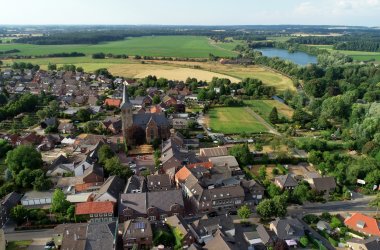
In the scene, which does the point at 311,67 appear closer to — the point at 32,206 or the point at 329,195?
the point at 329,195

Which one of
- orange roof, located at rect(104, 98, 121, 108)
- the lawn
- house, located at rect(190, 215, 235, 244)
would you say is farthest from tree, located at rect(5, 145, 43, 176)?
orange roof, located at rect(104, 98, 121, 108)

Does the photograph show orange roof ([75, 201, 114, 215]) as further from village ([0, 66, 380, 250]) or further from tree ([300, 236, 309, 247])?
tree ([300, 236, 309, 247])

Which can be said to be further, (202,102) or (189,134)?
(202,102)

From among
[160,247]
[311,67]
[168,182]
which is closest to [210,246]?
[160,247]

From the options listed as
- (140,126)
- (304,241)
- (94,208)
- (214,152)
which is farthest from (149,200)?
Answer: (140,126)

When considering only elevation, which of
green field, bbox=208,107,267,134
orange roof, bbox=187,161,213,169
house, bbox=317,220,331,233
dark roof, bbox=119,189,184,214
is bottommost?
green field, bbox=208,107,267,134
